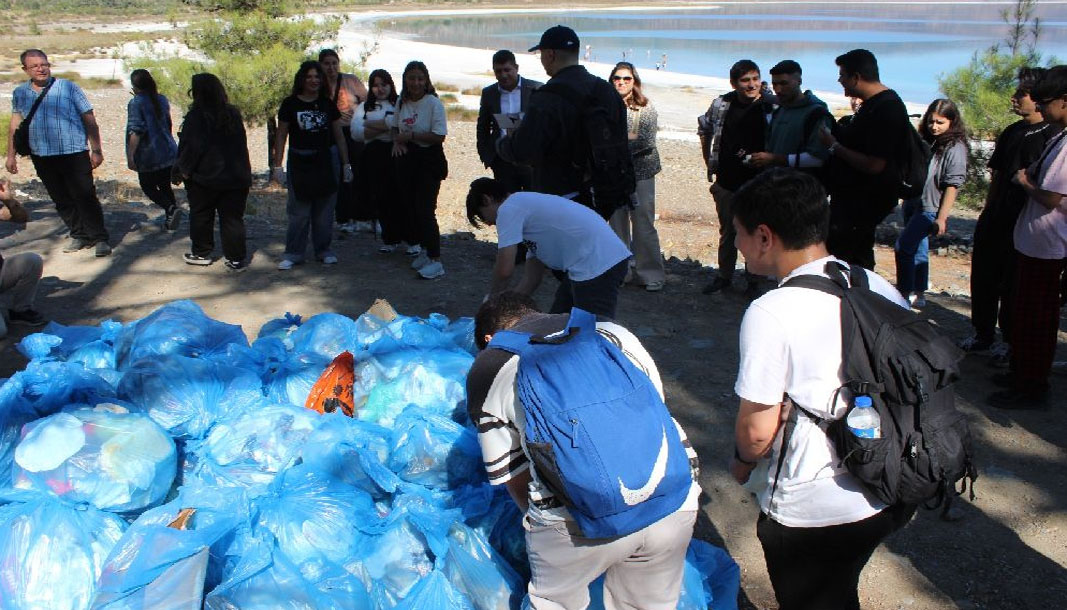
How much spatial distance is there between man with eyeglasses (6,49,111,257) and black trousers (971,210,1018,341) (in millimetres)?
6373

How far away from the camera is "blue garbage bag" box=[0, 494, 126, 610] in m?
2.69

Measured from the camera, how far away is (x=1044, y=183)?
3971mm

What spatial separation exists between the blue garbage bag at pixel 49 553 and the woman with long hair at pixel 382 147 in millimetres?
4508

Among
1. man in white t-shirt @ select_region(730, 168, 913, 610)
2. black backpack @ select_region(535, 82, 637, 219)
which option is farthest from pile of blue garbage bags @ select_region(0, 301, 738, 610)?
black backpack @ select_region(535, 82, 637, 219)

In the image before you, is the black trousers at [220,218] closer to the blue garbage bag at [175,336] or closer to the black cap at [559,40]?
the blue garbage bag at [175,336]

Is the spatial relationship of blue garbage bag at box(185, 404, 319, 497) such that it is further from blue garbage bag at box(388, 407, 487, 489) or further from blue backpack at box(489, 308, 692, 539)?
blue backpack at box(489, 308, 692, 539)

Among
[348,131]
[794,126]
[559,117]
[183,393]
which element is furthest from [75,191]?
[794,126]

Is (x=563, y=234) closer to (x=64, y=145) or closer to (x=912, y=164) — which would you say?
(x=912, y=164)

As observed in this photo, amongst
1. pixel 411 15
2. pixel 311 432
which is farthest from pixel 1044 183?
pixel 411 15

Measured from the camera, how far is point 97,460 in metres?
3.02

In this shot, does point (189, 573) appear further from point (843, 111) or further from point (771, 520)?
point (843, 111)

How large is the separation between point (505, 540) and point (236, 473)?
1.10 meters

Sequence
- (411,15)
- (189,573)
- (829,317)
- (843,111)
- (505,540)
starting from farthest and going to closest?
(411,15) → (843,111) → (505,540) → (189,573) → (829,317)

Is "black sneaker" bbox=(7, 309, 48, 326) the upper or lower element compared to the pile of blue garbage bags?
lower
